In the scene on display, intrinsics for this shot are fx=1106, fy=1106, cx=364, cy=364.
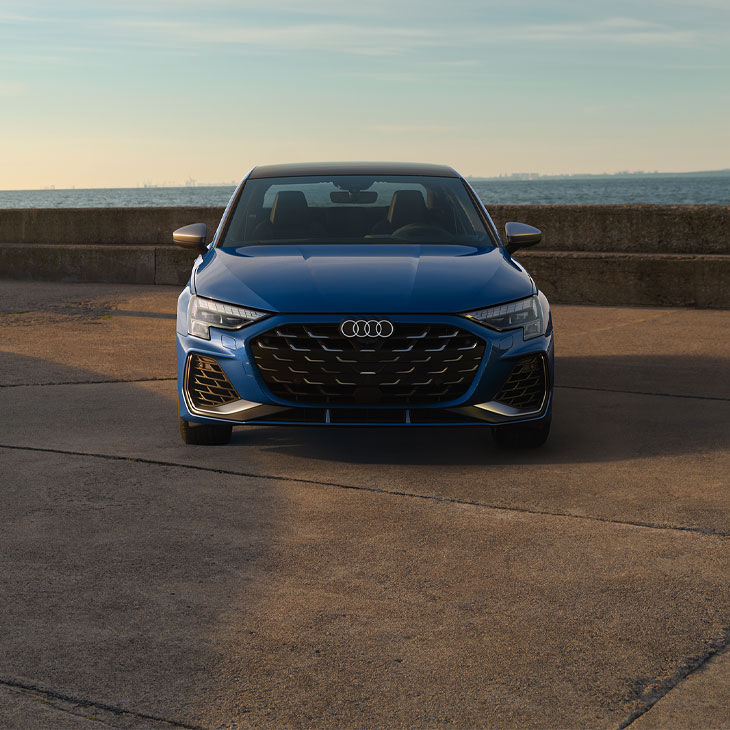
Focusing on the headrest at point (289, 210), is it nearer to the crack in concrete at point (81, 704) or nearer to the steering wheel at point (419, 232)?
the steering wheel at point (419, 232)

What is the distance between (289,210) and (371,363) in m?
1.90

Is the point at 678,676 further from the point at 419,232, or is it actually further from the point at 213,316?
the point at 419,232

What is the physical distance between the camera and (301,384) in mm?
5301

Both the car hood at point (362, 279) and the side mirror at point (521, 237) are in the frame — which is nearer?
the car hood at point (362, 279)

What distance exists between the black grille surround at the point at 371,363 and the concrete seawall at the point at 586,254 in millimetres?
7659

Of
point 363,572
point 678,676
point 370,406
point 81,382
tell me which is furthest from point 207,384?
point 678,676

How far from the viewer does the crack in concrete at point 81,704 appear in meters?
2.74

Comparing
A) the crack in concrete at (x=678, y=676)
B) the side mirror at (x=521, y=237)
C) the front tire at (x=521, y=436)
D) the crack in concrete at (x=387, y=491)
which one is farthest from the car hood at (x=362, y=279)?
the crack in concrete at (x=678, y=676)

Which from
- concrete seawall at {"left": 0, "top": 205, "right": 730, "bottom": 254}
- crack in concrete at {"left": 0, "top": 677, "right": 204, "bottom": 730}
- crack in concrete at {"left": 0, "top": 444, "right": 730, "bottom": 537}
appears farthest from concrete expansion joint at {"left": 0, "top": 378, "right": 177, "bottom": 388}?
concrete seawall at {"left": 0, "top": 205, "right": 730, "bottom": 254}

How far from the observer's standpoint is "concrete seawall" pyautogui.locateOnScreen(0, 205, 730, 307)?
40.6ft

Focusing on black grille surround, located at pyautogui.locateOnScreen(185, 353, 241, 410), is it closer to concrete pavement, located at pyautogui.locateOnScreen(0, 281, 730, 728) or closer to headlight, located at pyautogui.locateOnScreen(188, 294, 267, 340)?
headlight, located at pyautogui.locateOnScreen(188, 294, 267, 340)

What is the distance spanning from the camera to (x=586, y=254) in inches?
508

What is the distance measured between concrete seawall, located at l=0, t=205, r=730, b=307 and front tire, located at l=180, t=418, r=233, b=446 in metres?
7.58

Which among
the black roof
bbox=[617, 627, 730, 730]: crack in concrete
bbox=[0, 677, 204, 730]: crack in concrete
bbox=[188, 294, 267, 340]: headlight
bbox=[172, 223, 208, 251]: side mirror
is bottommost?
bbox=[0, 677, 204, 730]: crack in concrete
